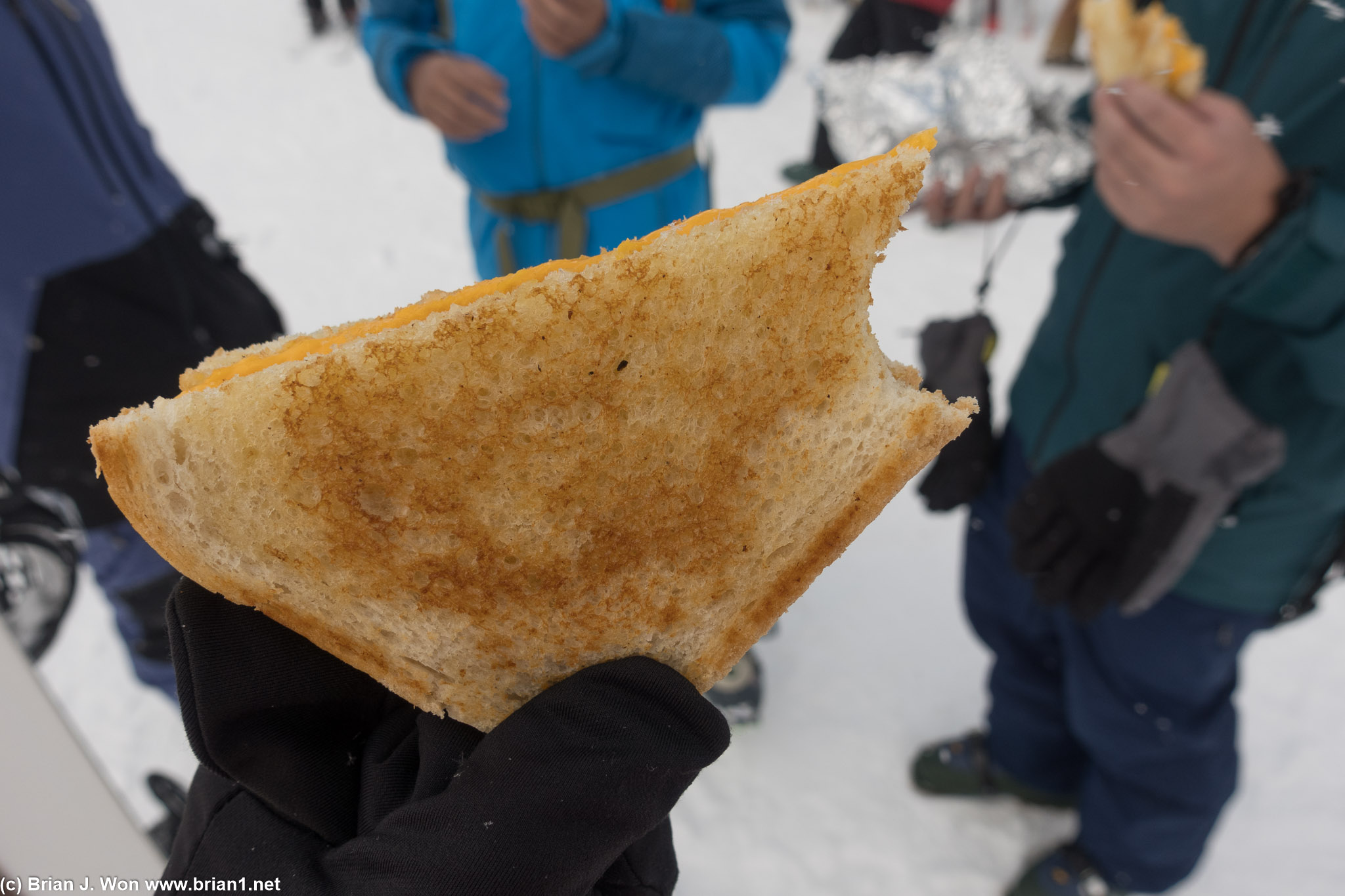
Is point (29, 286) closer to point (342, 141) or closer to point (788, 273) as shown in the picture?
point (788, 273)

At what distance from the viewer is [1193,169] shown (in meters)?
1.42

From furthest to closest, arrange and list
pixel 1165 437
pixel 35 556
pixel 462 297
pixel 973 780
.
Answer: pixel 973 780 < pixel 35 556 < pixel 1165 437 < pixel 462 297

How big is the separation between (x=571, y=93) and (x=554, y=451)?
1.92 m

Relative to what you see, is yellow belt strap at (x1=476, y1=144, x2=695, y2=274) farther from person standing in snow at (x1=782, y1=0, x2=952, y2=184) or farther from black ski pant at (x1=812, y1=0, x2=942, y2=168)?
black ski pant at (x1=812, y1=0, x2=942, y2=168)

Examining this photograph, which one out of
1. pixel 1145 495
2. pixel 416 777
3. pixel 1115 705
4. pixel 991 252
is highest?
pixel 416 777

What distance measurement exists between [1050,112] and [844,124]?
2.39 feet

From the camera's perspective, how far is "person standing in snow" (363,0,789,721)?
2.15 m

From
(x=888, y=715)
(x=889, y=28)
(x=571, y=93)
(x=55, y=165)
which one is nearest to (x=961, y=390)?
(x=571, y=93)

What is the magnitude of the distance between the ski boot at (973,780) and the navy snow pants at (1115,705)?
0.05m

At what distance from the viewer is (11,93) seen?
5.90 ft

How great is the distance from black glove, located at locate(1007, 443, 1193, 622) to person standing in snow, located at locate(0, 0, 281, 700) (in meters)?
2.61

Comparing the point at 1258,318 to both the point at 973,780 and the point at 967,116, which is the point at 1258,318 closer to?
the point at 967,116

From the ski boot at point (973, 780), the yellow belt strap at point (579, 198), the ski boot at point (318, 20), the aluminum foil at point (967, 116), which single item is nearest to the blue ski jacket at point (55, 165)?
the yellow belt strap at point (579, 198)

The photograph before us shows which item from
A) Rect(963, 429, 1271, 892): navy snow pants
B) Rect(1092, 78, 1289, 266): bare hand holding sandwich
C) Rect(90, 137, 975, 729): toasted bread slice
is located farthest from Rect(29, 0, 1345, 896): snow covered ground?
Rect(90, 137, 975, 729): toasted bread slice
